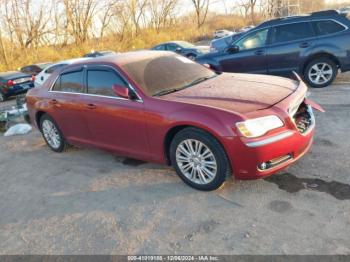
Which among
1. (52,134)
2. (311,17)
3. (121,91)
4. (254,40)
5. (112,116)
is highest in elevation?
(311,17)

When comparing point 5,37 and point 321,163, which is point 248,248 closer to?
point 321,163

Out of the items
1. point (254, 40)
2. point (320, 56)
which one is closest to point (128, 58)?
point (254, 40)

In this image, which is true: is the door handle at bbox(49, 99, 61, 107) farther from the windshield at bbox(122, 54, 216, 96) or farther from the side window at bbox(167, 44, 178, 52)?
the side window at bbox(167, 44, 178, 52)

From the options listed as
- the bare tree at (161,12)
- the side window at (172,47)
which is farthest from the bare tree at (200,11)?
the side window at (172,47)

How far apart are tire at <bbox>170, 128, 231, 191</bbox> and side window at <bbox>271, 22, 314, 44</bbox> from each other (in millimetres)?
5497

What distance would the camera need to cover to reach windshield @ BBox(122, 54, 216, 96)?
4.15 m

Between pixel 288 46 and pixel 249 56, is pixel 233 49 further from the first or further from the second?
pixel 288 46

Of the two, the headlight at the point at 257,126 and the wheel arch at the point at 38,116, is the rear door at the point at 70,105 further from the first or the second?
the headlight at the point at 257,126

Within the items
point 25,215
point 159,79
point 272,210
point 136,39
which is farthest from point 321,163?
point 136,39

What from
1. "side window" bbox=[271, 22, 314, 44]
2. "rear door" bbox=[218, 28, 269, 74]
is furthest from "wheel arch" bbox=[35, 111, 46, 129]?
"side window" bbox=[271, 22, 314, 44]

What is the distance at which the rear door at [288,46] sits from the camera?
7.73 meters

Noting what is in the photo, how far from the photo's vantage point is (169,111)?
3670mm

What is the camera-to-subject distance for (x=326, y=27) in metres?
7.60

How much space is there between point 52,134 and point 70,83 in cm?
114
